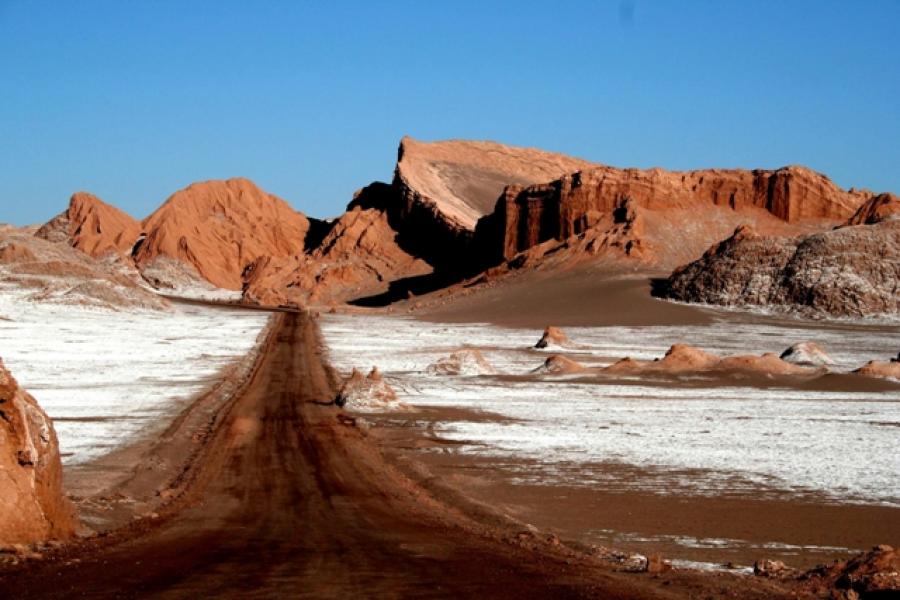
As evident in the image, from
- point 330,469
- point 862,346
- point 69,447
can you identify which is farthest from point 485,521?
point 862,346

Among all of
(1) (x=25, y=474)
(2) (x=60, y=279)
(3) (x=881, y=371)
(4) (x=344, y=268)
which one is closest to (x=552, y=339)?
(3) (x=881, y=371)

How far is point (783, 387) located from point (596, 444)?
38.5 ft

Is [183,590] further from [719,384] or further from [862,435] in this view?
[719,384]

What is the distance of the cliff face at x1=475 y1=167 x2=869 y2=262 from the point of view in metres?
78.6

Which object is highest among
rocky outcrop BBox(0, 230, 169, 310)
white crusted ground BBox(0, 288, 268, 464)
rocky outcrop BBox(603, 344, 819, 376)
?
rocky outcrop BBox(0, 230, 169, 310)

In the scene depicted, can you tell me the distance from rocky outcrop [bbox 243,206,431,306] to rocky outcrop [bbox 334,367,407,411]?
230 ft

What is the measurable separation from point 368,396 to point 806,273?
45.8m

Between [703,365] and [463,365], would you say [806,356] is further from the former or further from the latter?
[463,365]

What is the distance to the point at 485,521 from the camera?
35.4 feet

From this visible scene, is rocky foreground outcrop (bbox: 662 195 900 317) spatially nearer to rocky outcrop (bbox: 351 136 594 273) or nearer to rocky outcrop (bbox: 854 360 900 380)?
rocky outcrop (bbox: 351 136 594 273)

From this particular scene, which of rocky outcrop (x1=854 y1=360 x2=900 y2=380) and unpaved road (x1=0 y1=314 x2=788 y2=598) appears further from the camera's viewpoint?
rocky outcrop (x1=854 y1=360 x2=900 y2=380)

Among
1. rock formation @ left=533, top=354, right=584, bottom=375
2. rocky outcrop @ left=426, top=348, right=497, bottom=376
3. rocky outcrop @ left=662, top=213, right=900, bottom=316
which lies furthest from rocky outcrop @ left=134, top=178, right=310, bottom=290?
rock formation @ left=533, top=354, right=584, bottom=375

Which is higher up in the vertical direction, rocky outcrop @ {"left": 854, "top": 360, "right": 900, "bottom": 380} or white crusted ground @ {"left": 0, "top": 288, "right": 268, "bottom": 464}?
rocky outcrop @ {"left": 854, "top": 360, "right": 900, "bottom": 380}

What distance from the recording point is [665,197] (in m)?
81.6
